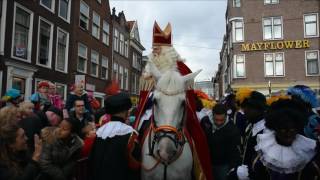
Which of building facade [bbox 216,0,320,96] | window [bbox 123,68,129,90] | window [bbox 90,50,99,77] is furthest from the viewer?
window [bbox 123,68,129,90]

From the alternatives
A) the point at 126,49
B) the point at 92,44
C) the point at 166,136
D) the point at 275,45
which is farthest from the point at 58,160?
the point at 126,49

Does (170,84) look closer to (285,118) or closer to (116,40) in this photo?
(285,118)

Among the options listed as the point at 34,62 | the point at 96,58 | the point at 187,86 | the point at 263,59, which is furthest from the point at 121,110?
the point at 263,59

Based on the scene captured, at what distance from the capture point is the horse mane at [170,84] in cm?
410

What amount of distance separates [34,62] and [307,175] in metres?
17.7

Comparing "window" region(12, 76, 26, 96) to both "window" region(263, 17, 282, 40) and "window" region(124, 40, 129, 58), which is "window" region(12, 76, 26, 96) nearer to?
"window" region(124, 40, 129, 58)

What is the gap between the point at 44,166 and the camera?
170 inches

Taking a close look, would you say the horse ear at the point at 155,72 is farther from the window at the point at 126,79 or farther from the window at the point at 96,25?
the window at the point at 126,79

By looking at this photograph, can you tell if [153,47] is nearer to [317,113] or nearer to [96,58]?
[317,113]

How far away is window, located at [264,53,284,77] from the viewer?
3138cm

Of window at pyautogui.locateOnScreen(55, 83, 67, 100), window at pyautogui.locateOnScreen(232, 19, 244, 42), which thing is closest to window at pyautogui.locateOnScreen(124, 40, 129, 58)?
window at pyautogui.locateOnScreen(232, 19, 244, 42)

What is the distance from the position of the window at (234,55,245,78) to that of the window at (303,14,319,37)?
597 centimetres

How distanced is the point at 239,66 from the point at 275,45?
3.69 metres

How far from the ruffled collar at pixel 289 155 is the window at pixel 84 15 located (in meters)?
24.0
